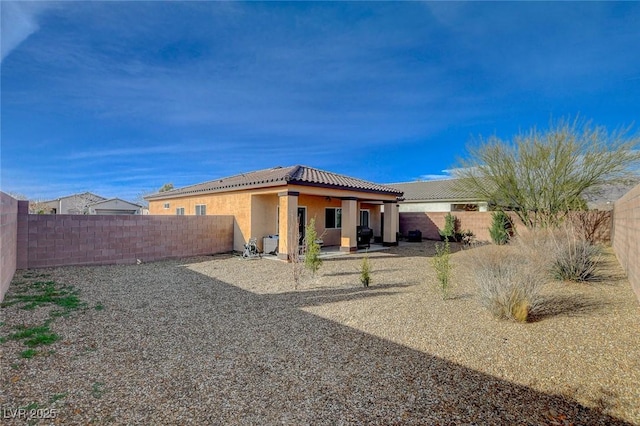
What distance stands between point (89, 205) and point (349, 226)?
111 feet

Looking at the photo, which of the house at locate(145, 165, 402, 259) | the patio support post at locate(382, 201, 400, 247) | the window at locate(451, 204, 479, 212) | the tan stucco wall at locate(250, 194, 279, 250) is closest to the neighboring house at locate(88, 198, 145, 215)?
the house at locate(145, 165, 402, 259)

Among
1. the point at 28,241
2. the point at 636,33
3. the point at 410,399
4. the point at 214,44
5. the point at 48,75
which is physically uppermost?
the point at 214,44

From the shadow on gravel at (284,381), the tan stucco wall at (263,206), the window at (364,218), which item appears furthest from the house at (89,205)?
the shadow on gravel at (284,381)

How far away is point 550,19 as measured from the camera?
32.1 ft

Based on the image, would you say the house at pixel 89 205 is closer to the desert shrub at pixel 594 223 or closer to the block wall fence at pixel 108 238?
the block wall fence at pixel 108 238

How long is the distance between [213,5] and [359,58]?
19.6ft

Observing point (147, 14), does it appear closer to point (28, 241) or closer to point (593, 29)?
point (28, 241)

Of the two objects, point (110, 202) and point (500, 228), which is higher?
point (110, 202)

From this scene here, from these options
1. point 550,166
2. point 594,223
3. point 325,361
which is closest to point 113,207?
point 325,361

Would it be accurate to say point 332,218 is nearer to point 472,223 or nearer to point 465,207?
point 472,223

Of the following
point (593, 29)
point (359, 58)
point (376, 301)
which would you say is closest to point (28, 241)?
point (376, 301)

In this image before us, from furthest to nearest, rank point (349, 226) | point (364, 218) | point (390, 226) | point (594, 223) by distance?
point (364, 218), point (390, 226), point (594, 223), point (349, 226)

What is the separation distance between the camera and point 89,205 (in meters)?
35.6

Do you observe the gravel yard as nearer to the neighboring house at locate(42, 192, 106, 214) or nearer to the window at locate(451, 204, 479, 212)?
the window at locate(451, 204, 479, 212)
